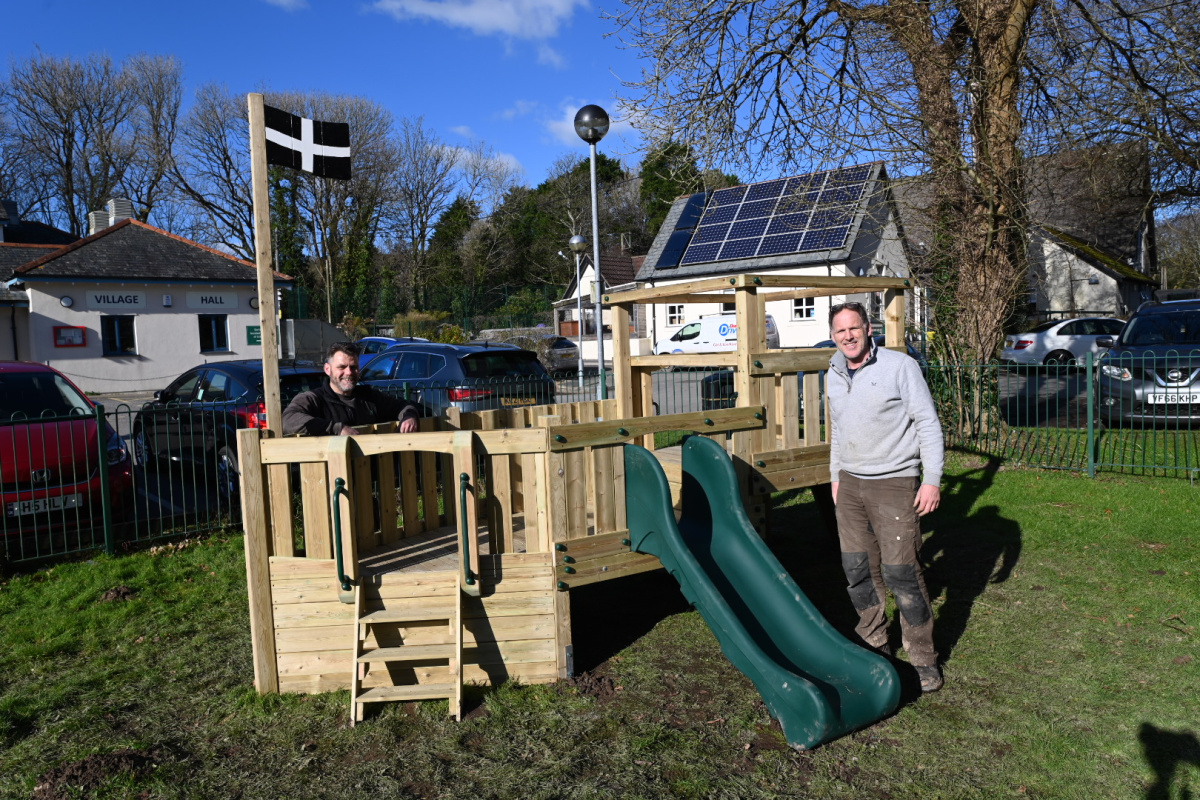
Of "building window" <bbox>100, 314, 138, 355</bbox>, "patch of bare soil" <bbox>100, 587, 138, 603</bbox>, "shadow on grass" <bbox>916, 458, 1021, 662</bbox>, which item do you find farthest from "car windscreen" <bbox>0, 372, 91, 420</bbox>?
"building window" <bbox>100, 314, 138, 355</bbox>

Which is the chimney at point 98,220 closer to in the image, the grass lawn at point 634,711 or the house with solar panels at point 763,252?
the house with solar panels at point 763,252

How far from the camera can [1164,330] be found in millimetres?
13352

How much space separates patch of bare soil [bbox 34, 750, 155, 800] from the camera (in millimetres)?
3695

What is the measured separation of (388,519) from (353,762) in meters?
1.86

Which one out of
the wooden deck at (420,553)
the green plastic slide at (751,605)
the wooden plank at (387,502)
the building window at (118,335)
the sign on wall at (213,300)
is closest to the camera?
the green plastic slide at (751,605)

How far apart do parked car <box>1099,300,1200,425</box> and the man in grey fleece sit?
20.9ft

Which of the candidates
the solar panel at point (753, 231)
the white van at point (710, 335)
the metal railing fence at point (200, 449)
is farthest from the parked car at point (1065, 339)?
the metal railing fence at point (200, 449)

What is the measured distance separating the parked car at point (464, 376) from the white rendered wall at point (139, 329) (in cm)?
1749

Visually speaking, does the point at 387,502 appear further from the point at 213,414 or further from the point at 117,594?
the point at 213,414

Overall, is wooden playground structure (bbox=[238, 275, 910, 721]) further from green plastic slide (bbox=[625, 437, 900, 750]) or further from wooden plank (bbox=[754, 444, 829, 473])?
wooden plank (bbox=[754, 444, 829, 473])

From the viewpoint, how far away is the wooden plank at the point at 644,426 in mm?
4770

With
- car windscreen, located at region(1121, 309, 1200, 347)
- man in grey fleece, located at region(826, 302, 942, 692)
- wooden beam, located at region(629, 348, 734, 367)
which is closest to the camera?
man in grey fleece, located at region(826, 302, 942, 692)

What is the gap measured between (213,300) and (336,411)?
26.1 meters

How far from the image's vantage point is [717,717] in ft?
14.2
